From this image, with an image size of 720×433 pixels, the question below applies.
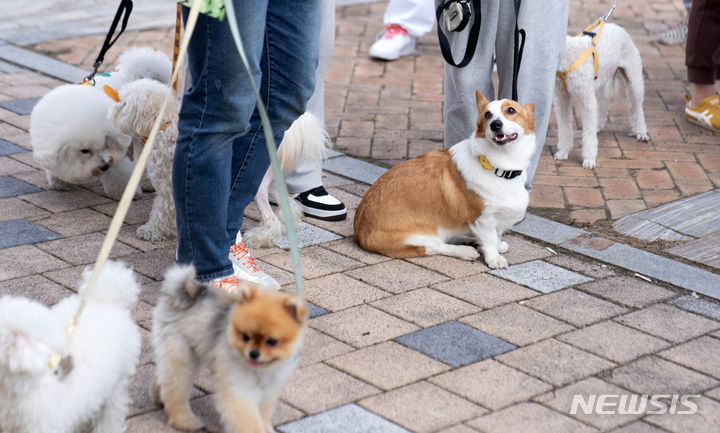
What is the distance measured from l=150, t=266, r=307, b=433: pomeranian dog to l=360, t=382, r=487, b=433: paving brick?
0.42 meters

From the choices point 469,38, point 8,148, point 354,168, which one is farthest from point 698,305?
point 8,148

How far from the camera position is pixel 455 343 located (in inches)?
123

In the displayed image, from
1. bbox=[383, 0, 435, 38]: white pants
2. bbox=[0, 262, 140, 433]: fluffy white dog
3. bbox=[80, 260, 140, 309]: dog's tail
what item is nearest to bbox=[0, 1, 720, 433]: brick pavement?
bbox=[0, 262, 140, 433]: fluffy white dog

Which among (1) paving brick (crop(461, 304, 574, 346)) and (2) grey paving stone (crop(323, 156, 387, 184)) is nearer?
(1) paving brick (crop(461, 304, 574, 346))

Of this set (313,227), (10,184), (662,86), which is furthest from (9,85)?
(662,86)

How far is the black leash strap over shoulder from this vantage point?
418 cm

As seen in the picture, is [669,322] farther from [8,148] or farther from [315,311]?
[8,148]

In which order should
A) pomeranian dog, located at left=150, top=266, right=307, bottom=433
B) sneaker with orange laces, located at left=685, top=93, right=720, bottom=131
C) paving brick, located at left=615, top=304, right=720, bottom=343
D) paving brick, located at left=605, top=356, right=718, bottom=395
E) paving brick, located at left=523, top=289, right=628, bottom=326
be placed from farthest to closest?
sneaker with orange laces, located at left=685, top=93, right=720, bottom=131
paving brick, located at left=523, top=289, right=628, bottom=326
paving brick, located at left=615, top=304, right=720, bottom=343
paving brick, located at left=605, top=356, right=718, bottom=395
pomeranian dog, located at left=150, top=266, right=307, bottom=433

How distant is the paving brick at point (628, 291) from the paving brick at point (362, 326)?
93 cm

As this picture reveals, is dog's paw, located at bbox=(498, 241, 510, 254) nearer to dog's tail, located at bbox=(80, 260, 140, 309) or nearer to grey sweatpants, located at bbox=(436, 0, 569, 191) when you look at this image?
grey sweatpants, located at bbox=(436, 0, 569, 191)

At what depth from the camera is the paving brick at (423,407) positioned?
2605mm

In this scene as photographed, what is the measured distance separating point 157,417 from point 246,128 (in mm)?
1047

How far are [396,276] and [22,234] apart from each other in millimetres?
1802

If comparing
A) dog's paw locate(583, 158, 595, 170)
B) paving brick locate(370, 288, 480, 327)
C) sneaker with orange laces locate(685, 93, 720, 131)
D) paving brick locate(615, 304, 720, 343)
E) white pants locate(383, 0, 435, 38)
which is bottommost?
paving brick locate(370, 288, 480, 327)
